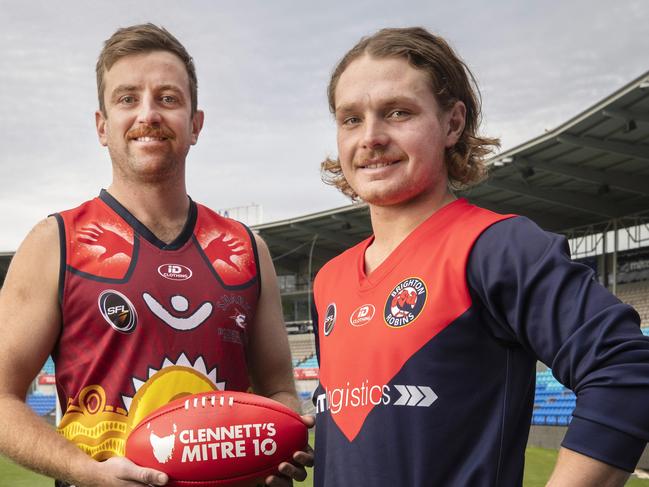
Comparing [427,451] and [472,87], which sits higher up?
[472,87]

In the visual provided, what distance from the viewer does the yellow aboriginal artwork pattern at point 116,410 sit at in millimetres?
2336

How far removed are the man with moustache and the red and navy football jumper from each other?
49cm

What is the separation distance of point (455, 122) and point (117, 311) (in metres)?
1.26

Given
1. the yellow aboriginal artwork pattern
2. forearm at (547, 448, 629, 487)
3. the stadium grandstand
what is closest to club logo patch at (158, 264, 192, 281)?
the yellow aboriginal artwork pattern

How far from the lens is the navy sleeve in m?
1.43

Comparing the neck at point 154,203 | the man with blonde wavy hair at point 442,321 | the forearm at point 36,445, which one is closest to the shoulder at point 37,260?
the neck at point 154,203

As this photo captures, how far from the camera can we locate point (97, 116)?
105 inches

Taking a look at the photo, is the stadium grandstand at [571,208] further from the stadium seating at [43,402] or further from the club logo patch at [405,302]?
the club logo patch at [405,302]

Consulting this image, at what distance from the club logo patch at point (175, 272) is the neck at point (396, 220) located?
2.43 ft

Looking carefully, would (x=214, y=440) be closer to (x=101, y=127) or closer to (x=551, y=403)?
(x=101, y=127)

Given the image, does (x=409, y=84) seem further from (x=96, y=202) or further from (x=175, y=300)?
(x=96, y=202)

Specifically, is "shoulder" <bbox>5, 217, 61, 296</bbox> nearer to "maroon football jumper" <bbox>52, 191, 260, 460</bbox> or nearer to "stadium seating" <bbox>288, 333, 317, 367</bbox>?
"maroon football jumper" <bbox>52, 191, 260, 460</bbox>

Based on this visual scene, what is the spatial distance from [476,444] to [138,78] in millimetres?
1669

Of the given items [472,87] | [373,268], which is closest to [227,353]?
[373,268]
